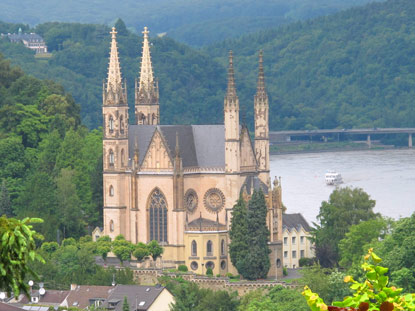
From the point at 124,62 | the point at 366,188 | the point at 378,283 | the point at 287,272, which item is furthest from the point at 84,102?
the point at 378,283

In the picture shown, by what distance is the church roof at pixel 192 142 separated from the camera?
7769 centimetres

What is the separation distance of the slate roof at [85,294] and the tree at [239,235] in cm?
795

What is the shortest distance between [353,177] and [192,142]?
227 feet

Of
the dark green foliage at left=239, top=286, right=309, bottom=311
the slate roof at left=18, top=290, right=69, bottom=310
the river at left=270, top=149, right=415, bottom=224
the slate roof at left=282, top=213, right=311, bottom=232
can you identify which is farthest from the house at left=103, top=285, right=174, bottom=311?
the river at left=270, top=149, right=415, bottom=224

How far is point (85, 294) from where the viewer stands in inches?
2670

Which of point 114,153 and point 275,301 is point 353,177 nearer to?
point 114,153

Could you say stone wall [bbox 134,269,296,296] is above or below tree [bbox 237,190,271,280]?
below

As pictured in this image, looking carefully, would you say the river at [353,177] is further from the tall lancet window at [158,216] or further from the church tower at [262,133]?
the tall lancet window at [158,216]

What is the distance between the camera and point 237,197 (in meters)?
76.5

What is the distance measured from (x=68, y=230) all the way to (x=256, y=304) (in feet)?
74.3

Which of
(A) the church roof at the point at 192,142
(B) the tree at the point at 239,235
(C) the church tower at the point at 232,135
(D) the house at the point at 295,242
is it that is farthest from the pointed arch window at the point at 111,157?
(D) the house at the point at 295,242

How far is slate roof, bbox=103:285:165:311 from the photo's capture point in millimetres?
64312

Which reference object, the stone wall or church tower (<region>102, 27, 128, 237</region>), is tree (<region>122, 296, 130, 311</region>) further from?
church tower (<region>102, 27, 128, 237</region>)

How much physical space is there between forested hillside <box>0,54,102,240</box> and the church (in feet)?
19.4
